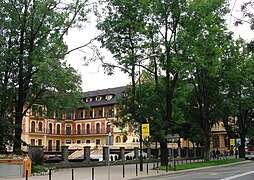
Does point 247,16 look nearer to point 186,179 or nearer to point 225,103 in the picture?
point 186,179

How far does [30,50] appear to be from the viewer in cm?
2945

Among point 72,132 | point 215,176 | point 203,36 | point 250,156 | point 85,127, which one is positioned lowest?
point 250,156

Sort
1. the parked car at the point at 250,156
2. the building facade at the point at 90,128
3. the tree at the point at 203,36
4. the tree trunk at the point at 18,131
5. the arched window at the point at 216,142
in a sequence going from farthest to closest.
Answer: the arched window at the point at 216,142, the building facade at the point at 90,128, the parked car at the point at 250,156, the tree at the point at 203,36, the tree trunk at the point at 18,131

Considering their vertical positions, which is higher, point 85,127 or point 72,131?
point 85,127

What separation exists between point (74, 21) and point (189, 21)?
1015 centimetres

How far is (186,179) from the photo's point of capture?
21141 mm

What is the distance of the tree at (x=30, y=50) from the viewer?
92.3 feet

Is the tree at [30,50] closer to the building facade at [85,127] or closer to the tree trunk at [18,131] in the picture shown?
the tree trunk at [18,131]

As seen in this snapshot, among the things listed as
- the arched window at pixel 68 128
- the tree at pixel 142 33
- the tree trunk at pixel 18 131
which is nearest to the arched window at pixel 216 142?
the arched window at pixel 68 128

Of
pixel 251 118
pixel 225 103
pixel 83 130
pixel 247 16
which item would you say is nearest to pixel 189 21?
pixel 225 103

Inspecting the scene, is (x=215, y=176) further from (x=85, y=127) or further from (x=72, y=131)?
(x=72, y=131)

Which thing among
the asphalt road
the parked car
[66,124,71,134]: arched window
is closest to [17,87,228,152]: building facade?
[66,124,71,134]: arched window

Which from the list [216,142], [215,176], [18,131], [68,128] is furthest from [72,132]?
[215,176]

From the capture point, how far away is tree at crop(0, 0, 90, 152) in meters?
28.1
